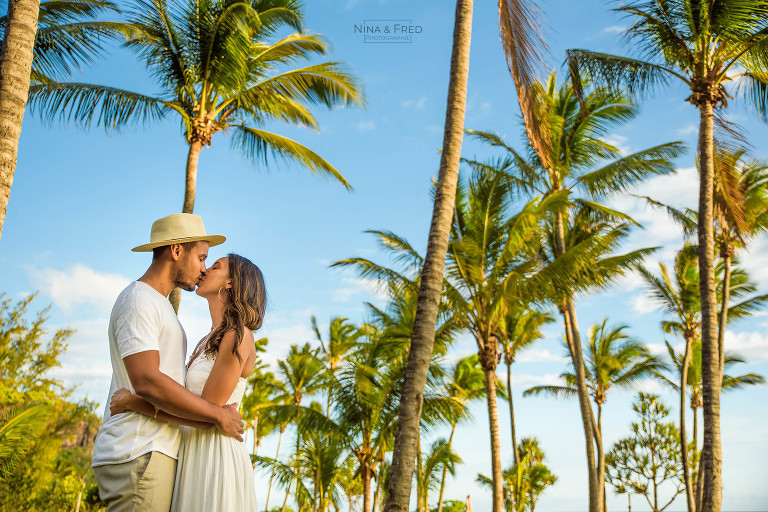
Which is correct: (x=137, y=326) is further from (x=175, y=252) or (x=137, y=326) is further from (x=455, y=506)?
(x=455, y=506)

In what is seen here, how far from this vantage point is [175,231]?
9.00 feet

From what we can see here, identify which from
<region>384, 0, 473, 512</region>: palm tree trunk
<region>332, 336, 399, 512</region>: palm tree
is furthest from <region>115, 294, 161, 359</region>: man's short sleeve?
<region>332, 336, 399, 512</region>: palm tree

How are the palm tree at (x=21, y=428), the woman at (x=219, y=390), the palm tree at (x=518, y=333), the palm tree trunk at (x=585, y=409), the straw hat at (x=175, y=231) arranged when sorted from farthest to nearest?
the palm tree at (x=518, y=333) → the palm tree trunk at (x=585, y=409) → the palm tree at (x=21, y=428) → the straw hat at (x=175, y=231) → the woman at (x=219, y=390)

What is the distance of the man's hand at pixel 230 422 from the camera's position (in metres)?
2.46

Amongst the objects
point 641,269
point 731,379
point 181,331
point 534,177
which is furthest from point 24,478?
point 731,379

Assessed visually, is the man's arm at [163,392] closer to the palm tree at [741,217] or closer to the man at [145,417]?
the man at [145,417]

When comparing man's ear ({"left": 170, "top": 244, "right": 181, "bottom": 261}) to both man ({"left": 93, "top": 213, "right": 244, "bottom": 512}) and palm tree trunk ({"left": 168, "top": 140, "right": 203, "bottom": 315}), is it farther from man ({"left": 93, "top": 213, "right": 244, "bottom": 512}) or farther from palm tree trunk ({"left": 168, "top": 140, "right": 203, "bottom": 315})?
palm tree trunk ({"left": 168, "top": 140, "right": 203, "bottom": 315})

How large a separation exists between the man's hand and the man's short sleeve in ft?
1.21

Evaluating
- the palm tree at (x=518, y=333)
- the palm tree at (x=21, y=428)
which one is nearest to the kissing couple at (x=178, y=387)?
the palm tree at (x=21, y=428)

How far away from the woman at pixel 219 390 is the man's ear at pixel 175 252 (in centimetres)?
14

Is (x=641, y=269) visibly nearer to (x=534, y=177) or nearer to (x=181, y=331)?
(x=534, y=177)

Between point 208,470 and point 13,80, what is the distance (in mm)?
3671

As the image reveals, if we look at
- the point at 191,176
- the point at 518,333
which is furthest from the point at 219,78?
the point at 518,333

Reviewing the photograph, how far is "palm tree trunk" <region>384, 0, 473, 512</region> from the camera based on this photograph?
634 cm
